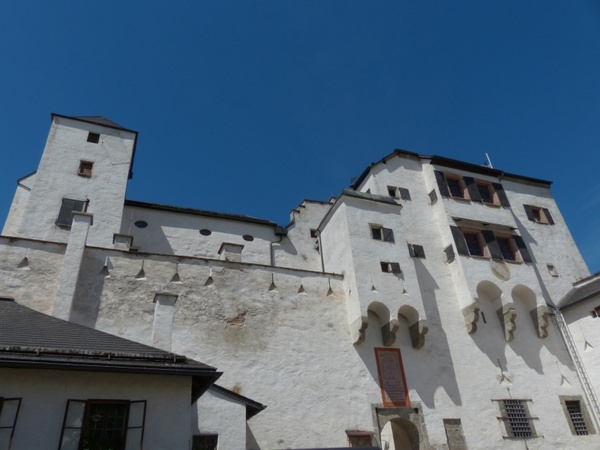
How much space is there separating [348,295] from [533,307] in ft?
31.3

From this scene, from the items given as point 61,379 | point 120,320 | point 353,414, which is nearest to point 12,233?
point 120,320

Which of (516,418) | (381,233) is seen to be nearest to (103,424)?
(381,233)

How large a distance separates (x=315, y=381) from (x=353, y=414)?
69.8 inches

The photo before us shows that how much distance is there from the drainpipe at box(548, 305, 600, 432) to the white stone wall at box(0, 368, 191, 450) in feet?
63.0

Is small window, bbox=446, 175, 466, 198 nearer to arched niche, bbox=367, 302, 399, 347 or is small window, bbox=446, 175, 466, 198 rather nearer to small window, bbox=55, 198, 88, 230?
arched niche, bbox=367, 302, 399, 347

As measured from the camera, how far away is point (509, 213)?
24.8 metres

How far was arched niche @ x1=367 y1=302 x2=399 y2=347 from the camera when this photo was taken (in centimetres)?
1836

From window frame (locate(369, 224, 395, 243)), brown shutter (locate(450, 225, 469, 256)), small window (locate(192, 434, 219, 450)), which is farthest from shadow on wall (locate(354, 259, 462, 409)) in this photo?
small window (locate(192, 434, 219, 450))

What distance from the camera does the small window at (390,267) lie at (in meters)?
19.7

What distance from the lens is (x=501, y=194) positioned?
83.6ft

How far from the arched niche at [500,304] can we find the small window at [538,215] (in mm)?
7181

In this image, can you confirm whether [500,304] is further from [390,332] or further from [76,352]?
[76,352]

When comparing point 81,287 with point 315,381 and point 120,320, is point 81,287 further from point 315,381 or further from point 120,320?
point 315,381

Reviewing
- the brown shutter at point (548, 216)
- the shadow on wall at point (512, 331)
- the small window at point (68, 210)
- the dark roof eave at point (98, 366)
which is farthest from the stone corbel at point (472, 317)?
the small window at point (68, 210)
